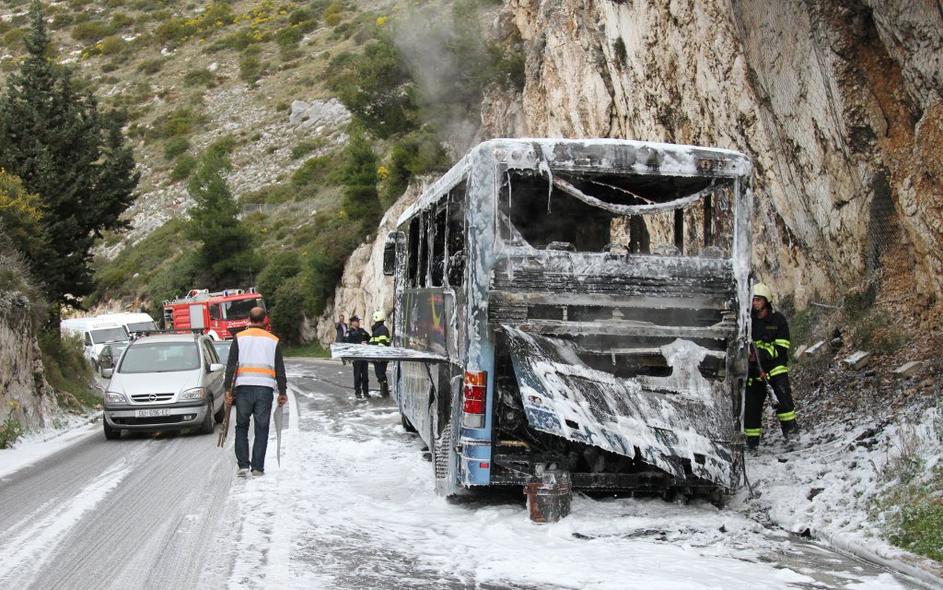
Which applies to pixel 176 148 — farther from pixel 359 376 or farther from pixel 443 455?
pixel 443 455

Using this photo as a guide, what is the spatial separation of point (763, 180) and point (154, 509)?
36.0 ft

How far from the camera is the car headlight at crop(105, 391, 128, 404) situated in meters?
14.5

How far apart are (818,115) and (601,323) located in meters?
7.23

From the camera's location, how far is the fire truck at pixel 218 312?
4047 centimetres

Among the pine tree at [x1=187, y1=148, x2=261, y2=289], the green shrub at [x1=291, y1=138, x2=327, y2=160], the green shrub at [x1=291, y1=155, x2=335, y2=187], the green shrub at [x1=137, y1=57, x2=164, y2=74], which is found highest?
the green shrub at [x1=137, y1=57, x2=164, y2=74]

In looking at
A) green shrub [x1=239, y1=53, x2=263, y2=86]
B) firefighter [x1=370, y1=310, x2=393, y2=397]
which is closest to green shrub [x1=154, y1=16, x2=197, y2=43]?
green shrub [x1=239, y1=53, x2=263, y2=86]

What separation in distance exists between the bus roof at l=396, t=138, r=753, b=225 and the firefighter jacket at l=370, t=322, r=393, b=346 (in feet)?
37.9

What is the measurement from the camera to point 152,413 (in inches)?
567

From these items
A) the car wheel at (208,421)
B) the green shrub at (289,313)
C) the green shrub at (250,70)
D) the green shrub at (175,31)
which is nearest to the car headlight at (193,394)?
the car wheel at (208,421)

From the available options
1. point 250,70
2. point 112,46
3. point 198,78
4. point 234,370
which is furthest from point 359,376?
point 112,46

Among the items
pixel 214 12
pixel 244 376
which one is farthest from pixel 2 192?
pixel 214 12

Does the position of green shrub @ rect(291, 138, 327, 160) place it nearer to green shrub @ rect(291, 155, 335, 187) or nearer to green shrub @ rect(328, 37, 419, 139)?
green shrub @ rect(291, 155, 335, 187)

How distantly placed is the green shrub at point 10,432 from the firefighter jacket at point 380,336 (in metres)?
6.94

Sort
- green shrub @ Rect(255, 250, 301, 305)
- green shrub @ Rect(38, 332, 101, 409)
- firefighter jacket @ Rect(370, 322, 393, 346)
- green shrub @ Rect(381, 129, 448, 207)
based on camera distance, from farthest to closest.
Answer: green shrub @ Rect(255, 250, 301, 305) → green shrub @ Rect(381, 129, 448, 207) → green shrub @ Rect(38, 332, 101, 409) → firefighter jacket @ Rect(370, 322, 393, 346)
